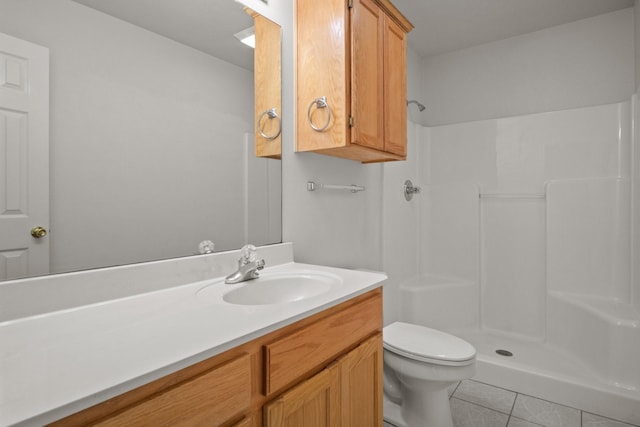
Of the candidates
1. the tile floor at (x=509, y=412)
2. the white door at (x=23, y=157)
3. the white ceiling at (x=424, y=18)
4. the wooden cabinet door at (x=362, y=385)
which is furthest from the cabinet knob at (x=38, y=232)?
the tile floor at (x=509, y=412)

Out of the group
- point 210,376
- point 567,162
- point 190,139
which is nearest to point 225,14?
point 190,139

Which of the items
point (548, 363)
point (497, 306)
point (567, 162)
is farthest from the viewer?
point (497, 306)

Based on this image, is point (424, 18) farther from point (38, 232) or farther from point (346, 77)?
point (38, 232)

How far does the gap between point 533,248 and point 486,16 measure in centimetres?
171

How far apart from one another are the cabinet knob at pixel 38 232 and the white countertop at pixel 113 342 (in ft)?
0.66

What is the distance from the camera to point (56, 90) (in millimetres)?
875

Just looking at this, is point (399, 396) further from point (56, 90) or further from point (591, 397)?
point (56, 90)

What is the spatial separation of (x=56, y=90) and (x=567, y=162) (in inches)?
112

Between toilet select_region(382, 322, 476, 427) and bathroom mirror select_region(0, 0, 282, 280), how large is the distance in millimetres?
896

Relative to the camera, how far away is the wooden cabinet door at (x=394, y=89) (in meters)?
1.63

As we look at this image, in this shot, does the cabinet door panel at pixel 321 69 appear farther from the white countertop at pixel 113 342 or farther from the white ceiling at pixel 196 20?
the white countertop at pixel 113 342

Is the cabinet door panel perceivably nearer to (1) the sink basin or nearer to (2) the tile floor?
(1) the sink basin

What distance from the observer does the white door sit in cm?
80

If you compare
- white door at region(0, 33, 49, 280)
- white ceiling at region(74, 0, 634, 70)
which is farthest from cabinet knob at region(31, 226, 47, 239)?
white ceiling at region(74, 0, 634, 70)
